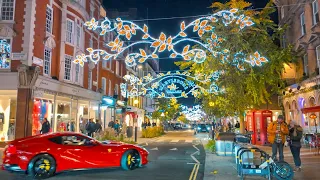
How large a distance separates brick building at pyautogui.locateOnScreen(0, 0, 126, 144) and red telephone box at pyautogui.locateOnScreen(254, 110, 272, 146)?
48.0 feet

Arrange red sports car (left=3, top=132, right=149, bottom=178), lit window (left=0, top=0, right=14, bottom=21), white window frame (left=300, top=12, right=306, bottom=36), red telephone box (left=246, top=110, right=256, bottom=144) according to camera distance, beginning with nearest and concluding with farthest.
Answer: red sports car (left=3, top=132, right=149, bottom=178) < lit window (left=0, top=0, right=14, bottom=21) < red telephone box (left=246, top=110, right=256, bottom=144) < white window frame (left=300, top=12, right=306, bottom=36)

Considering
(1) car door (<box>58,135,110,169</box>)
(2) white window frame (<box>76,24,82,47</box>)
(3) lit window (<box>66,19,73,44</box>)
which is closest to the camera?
(1) car door (<box>58,135,110,169</box>)

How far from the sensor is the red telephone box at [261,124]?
2034 centimetres

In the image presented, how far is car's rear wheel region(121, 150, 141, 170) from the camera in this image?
1067cm

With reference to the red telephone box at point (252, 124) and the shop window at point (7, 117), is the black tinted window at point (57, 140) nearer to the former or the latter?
the shop window at point (7, 117)

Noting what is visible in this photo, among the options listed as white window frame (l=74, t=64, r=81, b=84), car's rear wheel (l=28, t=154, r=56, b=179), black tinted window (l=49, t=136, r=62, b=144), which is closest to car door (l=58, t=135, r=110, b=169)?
black tinted window (l=49, t=136, r=62, b=144)

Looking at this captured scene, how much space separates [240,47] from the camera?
42.3 feet

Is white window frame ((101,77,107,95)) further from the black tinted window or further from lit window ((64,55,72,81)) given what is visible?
the black tinted window

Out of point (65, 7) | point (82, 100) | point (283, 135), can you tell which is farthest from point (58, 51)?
point (283, 135)

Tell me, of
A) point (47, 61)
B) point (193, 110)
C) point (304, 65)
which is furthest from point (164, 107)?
point (47, 61)

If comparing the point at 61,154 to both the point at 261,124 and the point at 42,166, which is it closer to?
the point at 42,166

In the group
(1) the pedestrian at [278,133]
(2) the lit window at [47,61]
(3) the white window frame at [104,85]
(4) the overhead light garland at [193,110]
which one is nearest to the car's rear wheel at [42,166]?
(1) the pedestrian at [278,133]

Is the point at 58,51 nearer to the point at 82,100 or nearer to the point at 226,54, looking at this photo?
the point at 82,100

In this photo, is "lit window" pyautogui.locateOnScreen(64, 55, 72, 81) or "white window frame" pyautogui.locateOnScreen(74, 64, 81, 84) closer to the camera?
"lit window" pyautogui.locateOnScreen(64, 55, 72, 81)
